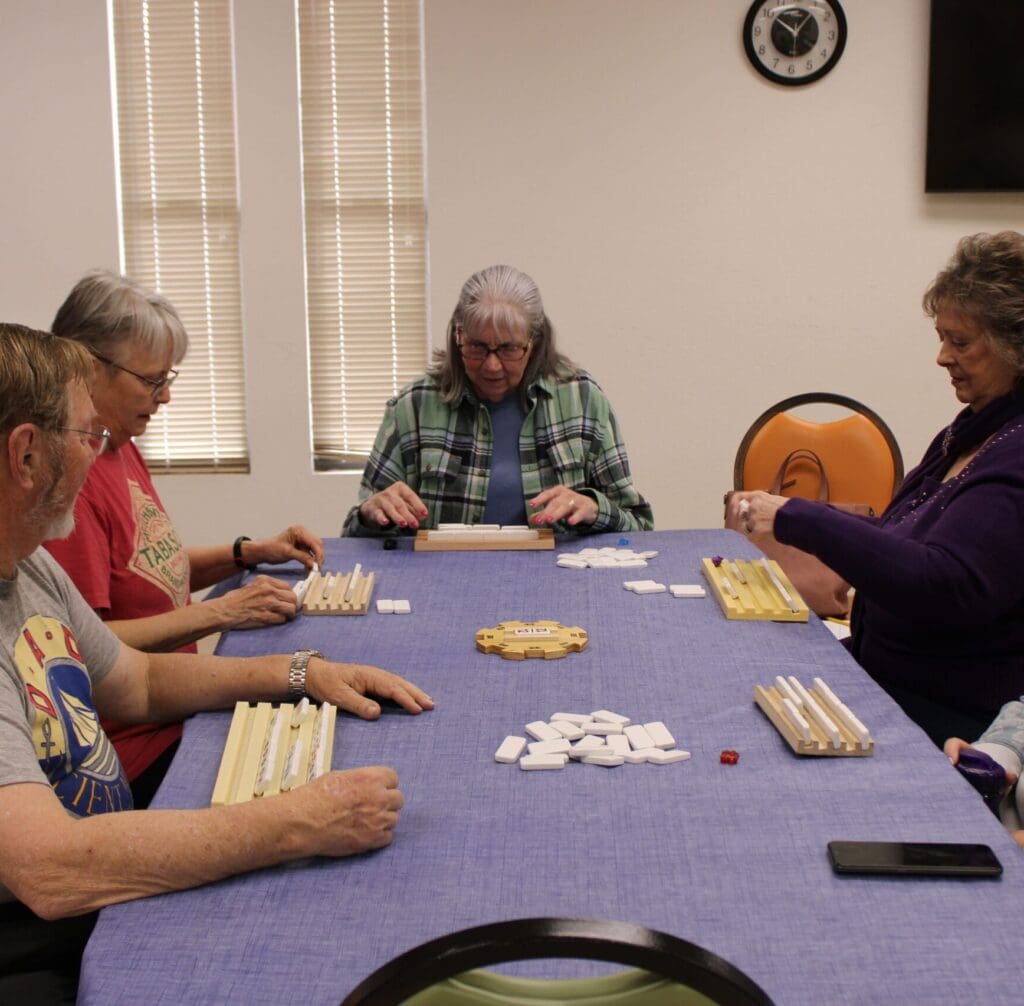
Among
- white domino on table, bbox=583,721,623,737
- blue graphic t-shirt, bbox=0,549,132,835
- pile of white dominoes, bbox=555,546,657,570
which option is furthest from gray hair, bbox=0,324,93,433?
pile of white dominoes, bbox=555,546,657,570

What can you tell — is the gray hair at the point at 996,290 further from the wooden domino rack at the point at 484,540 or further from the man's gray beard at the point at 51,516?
the man's gray beard at the point at 51,516

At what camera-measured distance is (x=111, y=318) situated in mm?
2094

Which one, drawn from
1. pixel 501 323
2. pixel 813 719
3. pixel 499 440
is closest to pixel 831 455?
pixel 499 440

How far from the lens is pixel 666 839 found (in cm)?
126

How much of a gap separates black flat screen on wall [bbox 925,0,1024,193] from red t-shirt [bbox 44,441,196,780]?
3.26 metres

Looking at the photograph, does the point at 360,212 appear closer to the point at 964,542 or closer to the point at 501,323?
the point at 501,323

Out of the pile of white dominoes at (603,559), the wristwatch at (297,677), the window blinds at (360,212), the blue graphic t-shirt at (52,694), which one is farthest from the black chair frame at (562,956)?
the window blinds at (360,212)

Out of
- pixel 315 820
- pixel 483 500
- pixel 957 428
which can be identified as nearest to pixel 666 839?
pixel 315 820

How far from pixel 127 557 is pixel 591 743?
1065 mm

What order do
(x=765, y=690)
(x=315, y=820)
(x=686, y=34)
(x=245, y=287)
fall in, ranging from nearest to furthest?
(x=315, y=820) < (x=765, y=690) < (x=686, y=34) < (x=245, y=287)

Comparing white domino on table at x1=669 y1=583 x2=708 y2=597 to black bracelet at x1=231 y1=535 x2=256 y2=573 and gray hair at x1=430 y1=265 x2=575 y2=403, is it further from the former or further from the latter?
black bracelet at x1=231 y1=535 x2=256 y2=573

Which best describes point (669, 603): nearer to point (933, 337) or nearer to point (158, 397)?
point (158, 397)

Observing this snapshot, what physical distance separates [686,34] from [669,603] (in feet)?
9.08

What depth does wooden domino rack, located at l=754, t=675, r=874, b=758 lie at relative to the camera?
Answer: 1473 mm
